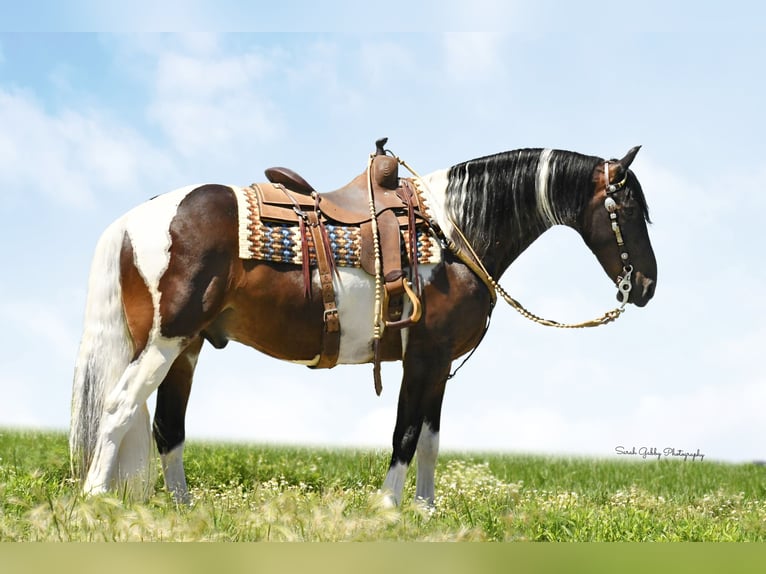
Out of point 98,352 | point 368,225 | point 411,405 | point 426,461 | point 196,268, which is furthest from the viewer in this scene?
point 426,461

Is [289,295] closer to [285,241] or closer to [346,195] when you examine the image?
[285,241]

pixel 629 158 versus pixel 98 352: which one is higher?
pixel 629 158

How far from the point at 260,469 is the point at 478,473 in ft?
7.15

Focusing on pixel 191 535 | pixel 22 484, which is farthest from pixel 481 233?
pixel 22 484

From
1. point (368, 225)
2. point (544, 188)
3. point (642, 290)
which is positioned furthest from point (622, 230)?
point (368, 225)

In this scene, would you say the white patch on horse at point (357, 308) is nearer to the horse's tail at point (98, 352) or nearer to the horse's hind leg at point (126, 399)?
the horse's hind leg at point (126, 399)

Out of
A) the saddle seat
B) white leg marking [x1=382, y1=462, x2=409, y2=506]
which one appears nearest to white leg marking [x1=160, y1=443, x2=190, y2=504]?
white leg marking [x1=382, y1=462, x2=409, y2=506]

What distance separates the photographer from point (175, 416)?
619cm

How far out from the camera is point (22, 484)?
6.57m

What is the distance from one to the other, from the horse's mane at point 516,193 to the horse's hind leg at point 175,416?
2.17 meters

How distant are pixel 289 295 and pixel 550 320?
2.02 m

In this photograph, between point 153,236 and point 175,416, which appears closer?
point 153,236

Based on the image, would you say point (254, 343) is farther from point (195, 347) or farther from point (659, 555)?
point (659, 555)

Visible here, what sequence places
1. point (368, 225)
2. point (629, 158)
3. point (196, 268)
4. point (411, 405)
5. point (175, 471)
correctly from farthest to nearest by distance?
1. point (175, 471)
2. point (629, 158)
3. point (368, 225)
4. point (411, 405)
5. point (196, 268)
